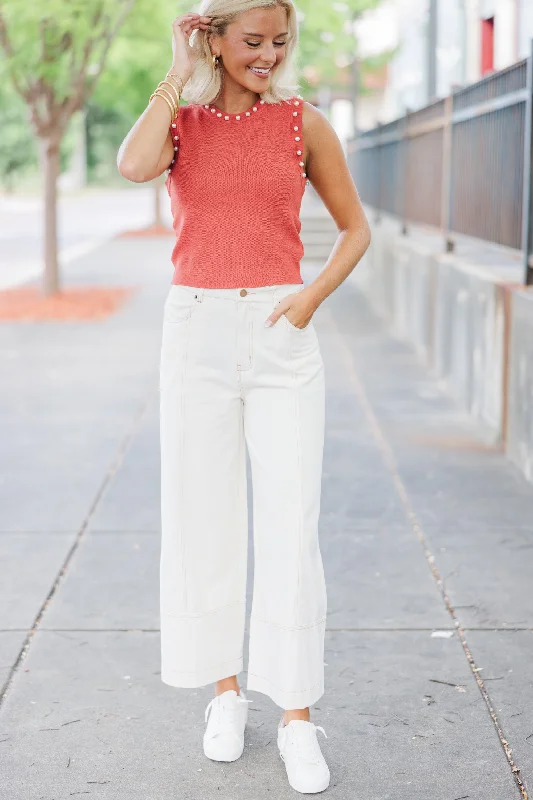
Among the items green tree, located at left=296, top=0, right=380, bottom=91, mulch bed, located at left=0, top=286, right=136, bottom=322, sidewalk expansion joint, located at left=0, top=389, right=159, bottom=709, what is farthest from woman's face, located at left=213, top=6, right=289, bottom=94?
green tree, located at left=296, top=0, right=380, bottom=91

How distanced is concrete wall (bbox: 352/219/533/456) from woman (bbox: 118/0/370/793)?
3.35m

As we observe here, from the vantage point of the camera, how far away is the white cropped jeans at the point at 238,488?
127 inches

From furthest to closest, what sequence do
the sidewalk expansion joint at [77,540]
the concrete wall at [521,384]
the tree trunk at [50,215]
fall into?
the tree trunk at [50,215] → the concrete wall at [521,384] → the sidewalk expansion joint at [77,540]

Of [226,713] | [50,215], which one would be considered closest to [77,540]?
[226,713]

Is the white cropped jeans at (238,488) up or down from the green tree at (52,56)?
down

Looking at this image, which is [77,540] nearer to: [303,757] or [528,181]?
[303,757]

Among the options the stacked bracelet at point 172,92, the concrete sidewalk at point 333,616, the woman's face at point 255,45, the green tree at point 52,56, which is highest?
the green tree at point 52,56

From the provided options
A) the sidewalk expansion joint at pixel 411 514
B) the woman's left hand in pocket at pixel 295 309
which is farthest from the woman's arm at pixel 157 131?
the sidewalk expansion joint at pixel 411 514

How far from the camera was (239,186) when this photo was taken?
3.17 meters

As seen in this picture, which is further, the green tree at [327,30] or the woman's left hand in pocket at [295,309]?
the green tree at [327,30]

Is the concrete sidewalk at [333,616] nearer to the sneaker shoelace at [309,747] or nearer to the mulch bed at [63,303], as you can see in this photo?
the sneaker shoelace at [309,747]

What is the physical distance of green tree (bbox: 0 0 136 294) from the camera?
517 inches

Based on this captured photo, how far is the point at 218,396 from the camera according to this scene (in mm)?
3260

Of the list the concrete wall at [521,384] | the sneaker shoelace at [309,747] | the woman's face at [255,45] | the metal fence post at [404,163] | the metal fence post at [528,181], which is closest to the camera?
the woman's face at [255,45]
